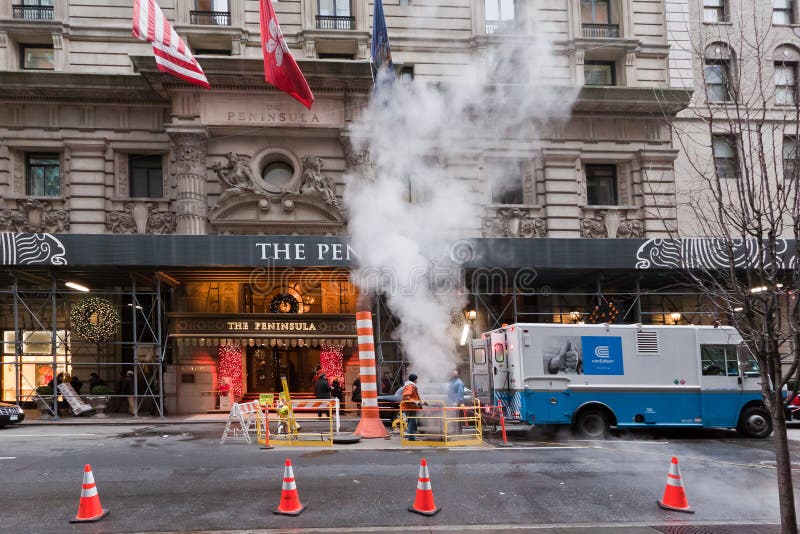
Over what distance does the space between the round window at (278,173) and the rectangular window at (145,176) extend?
3651mm

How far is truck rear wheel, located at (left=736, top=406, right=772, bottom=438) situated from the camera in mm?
14648

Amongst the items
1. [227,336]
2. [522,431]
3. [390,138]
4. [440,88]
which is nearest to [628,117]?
[440,88]

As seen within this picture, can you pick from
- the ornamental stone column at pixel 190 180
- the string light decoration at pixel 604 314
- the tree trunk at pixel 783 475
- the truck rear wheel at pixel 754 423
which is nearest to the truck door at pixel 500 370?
the truck rear wheel at pixel 754 423

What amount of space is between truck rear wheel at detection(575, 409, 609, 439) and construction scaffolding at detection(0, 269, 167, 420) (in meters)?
12.5

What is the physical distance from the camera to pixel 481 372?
51.2 feet

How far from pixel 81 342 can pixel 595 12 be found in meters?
22.0

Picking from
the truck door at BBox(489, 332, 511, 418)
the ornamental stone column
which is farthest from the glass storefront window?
the truck door at BBox(489, 332, 511, 418)

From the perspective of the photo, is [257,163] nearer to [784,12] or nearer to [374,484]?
[374,484]

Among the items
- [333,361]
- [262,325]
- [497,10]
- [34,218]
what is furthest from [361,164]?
[34,218]

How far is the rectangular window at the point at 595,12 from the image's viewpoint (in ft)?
83.6

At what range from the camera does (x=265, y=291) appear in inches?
885

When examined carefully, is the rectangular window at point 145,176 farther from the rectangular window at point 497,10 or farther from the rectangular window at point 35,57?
the rectangular window at point 497,10

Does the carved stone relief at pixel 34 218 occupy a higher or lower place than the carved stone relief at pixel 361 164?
lower

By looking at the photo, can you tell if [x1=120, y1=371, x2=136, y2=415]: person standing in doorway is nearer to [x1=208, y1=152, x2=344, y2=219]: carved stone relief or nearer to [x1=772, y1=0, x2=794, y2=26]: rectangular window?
[x1=208, y1=152, x2=344, y2=219]: carved stone relief
